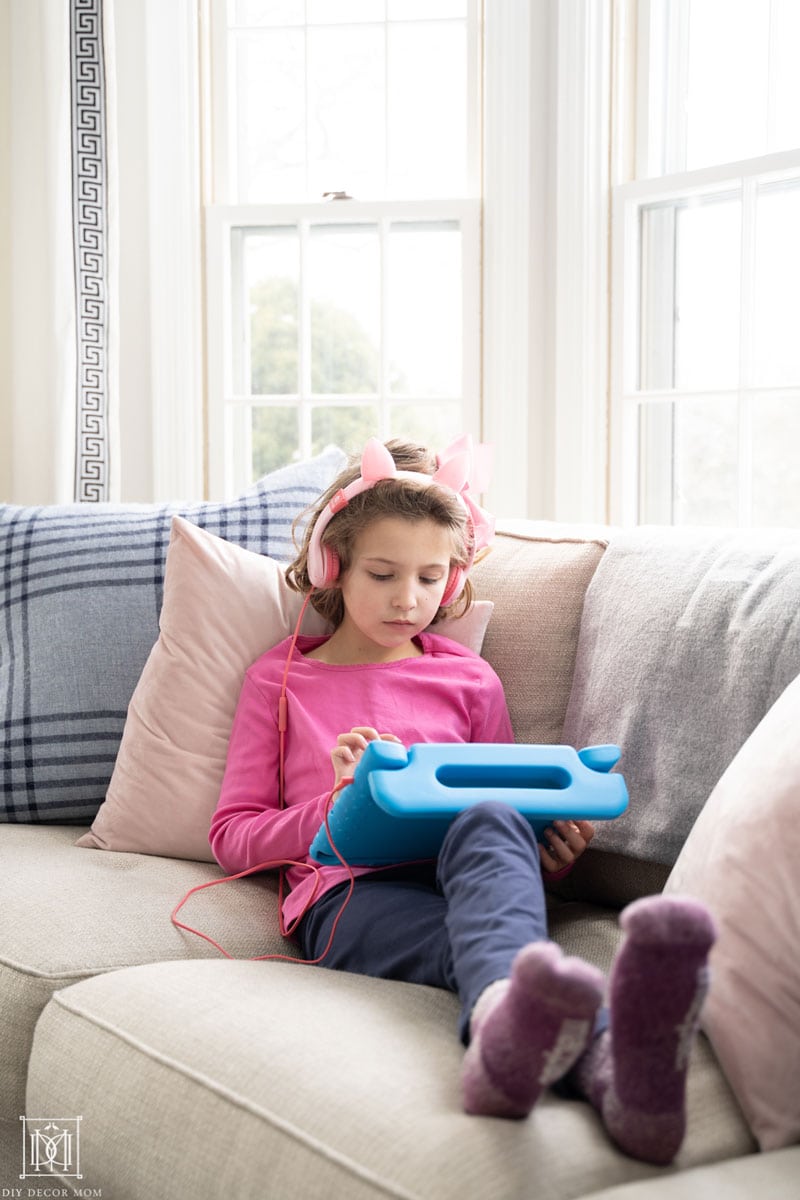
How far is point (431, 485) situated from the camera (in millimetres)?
1672

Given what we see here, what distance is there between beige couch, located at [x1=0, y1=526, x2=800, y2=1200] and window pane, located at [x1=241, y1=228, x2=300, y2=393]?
1.28 meters

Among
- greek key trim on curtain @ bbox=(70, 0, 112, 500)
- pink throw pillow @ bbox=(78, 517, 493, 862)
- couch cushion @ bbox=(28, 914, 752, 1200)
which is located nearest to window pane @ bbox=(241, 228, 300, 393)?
greek key trim on curtain @ bbox=(70, 0, 112, 500)

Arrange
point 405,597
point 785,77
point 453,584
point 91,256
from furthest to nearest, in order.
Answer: point 91,256 < point 785,77 < point 453,584 < point 405,597

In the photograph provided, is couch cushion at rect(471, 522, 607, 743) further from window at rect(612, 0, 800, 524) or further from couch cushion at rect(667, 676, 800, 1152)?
window at rect(612, 0, 800, 524)

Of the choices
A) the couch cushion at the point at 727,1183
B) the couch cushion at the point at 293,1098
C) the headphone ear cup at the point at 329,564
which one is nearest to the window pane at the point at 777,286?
the headphone ear cup at the point at 329,564

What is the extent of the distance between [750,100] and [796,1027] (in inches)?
83.5

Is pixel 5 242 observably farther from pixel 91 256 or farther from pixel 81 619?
pixel 81 619

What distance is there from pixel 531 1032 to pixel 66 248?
7.99ft

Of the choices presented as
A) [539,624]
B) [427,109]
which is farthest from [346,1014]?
[427,109]

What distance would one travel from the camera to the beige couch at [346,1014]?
0.94m

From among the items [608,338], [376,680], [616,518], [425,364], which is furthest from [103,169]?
[376,680]

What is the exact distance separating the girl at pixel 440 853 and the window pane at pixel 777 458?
103cm

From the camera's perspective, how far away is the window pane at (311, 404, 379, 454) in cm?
297

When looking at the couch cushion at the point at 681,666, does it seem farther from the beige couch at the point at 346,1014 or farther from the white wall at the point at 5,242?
the white wall at the point at 5,242
